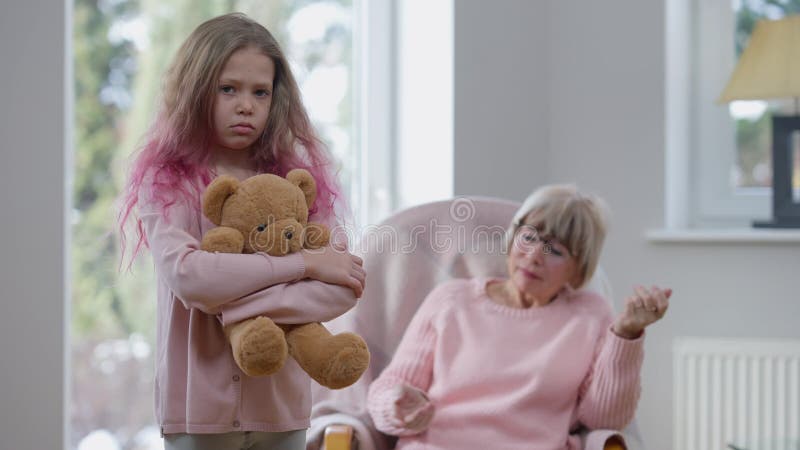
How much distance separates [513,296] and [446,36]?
0.90 m

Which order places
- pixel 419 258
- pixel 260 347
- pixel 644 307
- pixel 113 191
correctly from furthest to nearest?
pixel 113 191, pixel 419 258, pixel 644 307, pixel 260 347

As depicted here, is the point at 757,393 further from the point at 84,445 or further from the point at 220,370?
the point at 84,445

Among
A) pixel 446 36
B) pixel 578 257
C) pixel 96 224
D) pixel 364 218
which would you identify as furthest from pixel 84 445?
pixel 578 257

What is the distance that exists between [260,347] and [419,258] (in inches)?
39.6

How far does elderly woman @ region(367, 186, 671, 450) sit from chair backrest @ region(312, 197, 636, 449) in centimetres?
10

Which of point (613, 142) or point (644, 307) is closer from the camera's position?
point (644, 307)

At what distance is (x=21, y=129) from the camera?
190 cm

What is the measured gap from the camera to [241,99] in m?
1.20

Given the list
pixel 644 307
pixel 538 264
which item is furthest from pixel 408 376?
pixel 644 307

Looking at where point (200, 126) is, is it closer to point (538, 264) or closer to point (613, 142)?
point (538, 264)

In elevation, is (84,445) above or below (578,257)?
below

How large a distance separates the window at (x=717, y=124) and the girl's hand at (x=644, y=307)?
1.12m

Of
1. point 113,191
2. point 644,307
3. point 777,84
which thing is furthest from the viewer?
point 113,191

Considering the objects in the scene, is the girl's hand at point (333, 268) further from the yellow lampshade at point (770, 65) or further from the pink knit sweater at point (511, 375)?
the yellow lampshade at point (770, 65)
